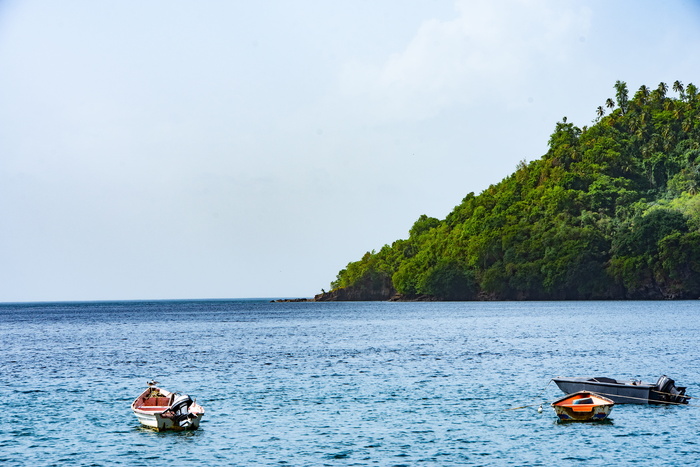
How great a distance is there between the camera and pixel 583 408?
38.0m

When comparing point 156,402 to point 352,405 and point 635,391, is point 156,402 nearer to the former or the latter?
point 352,405

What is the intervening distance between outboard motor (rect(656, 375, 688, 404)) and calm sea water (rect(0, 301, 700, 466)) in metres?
0.79

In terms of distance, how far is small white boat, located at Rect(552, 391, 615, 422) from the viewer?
37.9 meters

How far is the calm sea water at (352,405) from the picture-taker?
107 ft

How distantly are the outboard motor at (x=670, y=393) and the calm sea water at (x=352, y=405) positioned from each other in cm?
79

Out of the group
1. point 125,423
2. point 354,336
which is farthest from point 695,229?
point 125,423

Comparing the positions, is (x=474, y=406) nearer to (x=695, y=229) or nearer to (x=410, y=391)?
(x=410, y=391)

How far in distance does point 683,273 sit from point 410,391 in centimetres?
16743

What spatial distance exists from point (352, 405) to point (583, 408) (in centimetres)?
1300

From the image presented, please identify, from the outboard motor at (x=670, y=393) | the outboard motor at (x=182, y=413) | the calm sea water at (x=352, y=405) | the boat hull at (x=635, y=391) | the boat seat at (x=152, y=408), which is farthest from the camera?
the boat hull at (x=635, y=391)

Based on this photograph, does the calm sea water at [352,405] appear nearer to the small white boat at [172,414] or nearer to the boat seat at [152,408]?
the small white boat at [172,414]

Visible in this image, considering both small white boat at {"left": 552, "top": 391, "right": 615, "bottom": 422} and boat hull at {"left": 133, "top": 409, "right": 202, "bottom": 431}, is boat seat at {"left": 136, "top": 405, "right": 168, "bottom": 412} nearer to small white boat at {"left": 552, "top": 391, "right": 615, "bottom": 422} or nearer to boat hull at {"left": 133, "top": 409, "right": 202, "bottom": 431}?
boat hull at {"left": 133, "top": 409, "right": 202, "bottom": 431}

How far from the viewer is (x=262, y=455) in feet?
107

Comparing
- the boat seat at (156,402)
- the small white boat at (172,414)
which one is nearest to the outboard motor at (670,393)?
the small white boat at (172,414)
